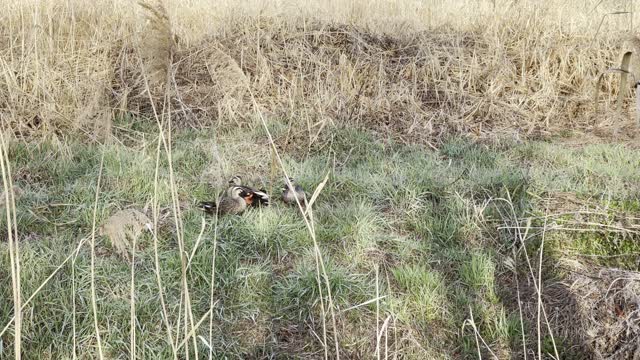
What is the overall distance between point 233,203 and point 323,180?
1.73ft

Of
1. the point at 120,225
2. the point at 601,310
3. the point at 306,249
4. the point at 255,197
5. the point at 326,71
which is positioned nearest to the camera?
the point at 120,225

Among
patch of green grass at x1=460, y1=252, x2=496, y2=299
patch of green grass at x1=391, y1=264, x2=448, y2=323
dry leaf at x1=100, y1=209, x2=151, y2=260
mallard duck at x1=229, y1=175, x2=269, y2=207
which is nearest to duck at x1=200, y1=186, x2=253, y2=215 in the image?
mallard duck at x1=229, y1=175, x2=269, y2=207

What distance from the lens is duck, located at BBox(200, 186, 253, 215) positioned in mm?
3480

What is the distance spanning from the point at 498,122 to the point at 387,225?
239 centimetres

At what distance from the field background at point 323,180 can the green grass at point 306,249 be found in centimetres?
1

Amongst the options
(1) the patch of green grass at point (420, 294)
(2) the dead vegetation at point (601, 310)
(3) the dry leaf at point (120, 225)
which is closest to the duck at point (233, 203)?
(1) the patch of green grass at point (420, 294)

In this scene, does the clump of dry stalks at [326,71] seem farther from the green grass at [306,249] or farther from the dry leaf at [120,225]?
the dry leaf at [120,225]

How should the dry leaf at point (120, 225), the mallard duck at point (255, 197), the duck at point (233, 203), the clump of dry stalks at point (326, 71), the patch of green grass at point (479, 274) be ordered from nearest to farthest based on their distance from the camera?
1. the dry leaf at point (120, 225)
2. the patch of green grass at point (479, 274)
3. the duck at point (233, 203)
4. the mallard duck at point (255, 197)
5. the clump of dry stalks at point (326, 71)

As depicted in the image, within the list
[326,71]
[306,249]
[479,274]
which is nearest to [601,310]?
[479,274]

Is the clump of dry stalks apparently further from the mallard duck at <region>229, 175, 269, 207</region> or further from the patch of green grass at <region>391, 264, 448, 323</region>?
→ the patch of green grass at <region>391, 264, 448, 323</region>

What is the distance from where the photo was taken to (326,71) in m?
5.50

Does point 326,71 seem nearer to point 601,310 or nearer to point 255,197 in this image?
point 255,197

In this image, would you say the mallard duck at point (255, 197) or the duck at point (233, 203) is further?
the mallard duck at point (255, 197)

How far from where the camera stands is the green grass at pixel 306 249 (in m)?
2.90
